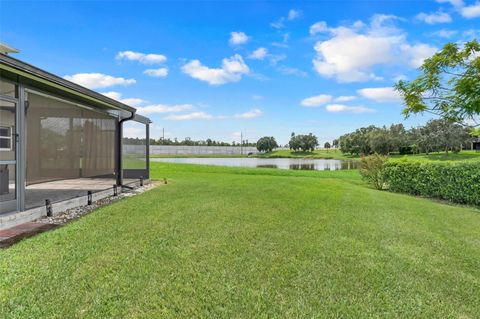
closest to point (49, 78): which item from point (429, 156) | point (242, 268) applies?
point (242, 268)

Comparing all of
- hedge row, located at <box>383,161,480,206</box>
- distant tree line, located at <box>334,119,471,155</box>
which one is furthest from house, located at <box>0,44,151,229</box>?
distant tree line, located at <box>334,119,471,155</box>

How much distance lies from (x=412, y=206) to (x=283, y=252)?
5435mm

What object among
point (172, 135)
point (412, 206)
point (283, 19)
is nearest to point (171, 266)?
point (412, 206)

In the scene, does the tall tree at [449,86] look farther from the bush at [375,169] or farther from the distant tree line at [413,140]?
the distant tree line at [413,140]

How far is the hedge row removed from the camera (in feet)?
29.1

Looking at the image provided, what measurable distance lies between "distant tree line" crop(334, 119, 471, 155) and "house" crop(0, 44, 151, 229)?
40308mm

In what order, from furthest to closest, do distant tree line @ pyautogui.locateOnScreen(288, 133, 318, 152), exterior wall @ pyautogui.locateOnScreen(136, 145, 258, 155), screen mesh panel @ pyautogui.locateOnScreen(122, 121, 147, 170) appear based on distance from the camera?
distant tree line @ pyautogui.locateOnScreen(288, 133, 318, 152) < exterior wall @ pyautogui.locateOnScreen(136, 145, 258, 155) < screen mesh panel @ pyautogui.locateOnScreen(122, 121, 147, 170)

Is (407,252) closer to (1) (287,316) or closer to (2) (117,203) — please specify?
(1) (287,316)

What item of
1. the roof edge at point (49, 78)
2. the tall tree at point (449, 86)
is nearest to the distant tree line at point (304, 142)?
the tall tree at point (449, 86)

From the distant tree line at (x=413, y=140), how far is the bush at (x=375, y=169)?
108ft

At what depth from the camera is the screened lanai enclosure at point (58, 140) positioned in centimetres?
512

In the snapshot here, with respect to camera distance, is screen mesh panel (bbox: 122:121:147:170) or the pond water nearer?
screen mesh panel (bbox: 122:121:147:170)

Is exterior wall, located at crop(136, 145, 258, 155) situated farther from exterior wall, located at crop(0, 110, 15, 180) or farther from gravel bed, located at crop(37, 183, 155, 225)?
exterior wall, located at crop(0, 110, 15, 180)

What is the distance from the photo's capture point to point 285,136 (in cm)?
Result: 8638
